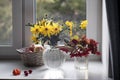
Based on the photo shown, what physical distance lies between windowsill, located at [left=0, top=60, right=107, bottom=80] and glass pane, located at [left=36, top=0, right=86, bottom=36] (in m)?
0.33

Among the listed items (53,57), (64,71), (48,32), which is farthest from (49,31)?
(64,71)

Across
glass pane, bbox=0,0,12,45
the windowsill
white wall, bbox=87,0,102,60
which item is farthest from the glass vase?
glass pane, bbox=0,0,12,45

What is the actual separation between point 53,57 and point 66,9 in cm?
49

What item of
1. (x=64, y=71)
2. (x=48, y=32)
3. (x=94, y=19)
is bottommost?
(x=64, y=71)

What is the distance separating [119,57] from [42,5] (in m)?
0.89

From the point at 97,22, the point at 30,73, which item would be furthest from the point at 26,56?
the point at 97,22

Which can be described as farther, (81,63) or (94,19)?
(94,19)

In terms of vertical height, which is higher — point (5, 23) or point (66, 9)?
point (66, 9)

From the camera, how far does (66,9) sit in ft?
7.20

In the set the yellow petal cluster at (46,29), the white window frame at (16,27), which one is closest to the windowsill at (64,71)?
the white window frame at (16,27)

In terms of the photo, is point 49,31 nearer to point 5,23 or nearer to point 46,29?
point 46,29

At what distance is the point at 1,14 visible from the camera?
2.22 meters

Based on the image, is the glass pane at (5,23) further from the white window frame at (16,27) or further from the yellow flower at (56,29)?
the yellow flower at (56,29)

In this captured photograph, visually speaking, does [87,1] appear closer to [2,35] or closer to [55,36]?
[55,36]
